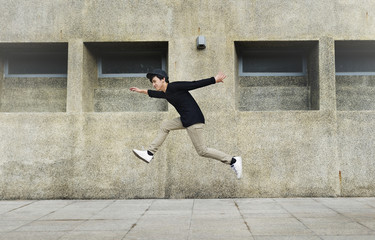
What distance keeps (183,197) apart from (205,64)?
287cm

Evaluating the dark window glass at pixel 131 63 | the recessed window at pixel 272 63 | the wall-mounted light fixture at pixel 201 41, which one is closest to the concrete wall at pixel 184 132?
the wall-mounted light fixture at pixel 201 41

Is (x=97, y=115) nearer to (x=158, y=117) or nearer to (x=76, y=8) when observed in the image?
(x=158, y=117)

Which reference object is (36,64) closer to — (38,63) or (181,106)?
(38,63)

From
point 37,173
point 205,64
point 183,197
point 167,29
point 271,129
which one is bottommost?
point 183,197

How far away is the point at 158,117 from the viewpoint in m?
7.89

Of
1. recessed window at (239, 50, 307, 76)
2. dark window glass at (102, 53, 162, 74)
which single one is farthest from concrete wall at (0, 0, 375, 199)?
dark window glass at (102, 53, 162, 74)

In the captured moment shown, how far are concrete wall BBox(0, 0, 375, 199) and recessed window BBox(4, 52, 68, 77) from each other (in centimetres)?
56

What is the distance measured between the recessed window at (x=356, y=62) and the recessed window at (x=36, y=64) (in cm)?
645

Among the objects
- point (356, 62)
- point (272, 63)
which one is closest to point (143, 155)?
point (272, 63)

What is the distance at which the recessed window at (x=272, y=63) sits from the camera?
8.54 m

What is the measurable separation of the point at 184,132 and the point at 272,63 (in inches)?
105

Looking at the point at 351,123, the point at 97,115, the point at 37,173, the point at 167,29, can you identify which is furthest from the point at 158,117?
the point at 351,123

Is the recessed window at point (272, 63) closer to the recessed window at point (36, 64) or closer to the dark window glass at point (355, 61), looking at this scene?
the dark window glass at point (355, 61)

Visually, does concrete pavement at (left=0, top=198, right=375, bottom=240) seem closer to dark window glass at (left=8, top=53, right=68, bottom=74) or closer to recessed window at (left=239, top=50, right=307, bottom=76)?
recessed window at (left=239, top=50, right=307, bottom=76)
